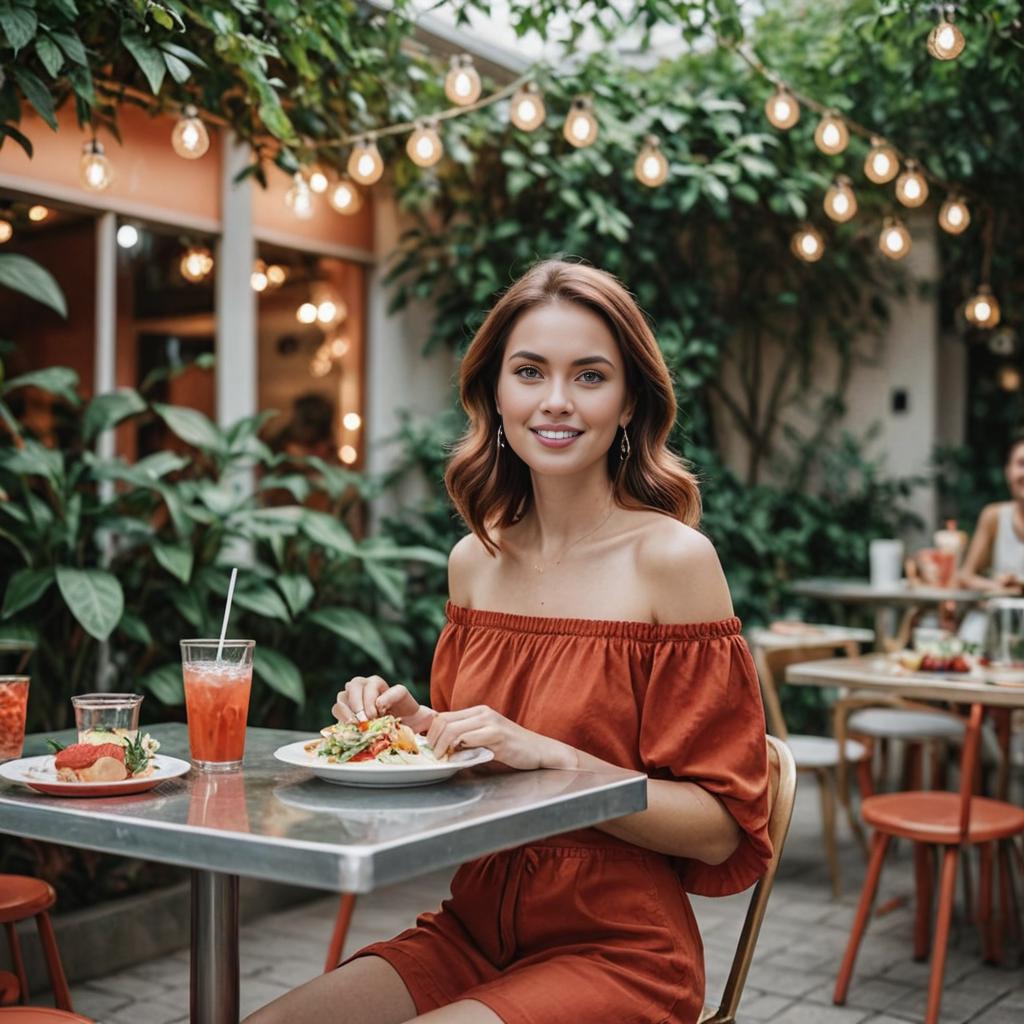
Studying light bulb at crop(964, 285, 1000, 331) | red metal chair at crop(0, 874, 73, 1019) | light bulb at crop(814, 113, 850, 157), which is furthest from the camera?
light bulb at crop(964, 285, 1000, 331)

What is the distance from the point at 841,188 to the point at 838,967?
2979 mm

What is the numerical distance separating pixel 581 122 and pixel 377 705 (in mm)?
3273

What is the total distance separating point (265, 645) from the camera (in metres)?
4.91

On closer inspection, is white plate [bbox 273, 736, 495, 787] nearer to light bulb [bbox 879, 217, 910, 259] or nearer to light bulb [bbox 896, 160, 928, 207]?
light bulb [bbox 896, 160, 928, 207]

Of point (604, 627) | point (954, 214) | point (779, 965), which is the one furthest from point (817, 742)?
point (604, 627)

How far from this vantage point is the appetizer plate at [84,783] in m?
1.63

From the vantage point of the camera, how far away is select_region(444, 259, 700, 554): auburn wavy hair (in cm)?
203

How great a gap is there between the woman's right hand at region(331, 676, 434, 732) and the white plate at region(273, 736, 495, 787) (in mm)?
162

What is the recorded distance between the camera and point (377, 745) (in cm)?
171

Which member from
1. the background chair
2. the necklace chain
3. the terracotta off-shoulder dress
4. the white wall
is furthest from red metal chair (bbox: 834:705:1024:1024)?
the white wall

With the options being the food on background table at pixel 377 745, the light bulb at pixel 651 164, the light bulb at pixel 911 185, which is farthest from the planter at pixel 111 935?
the light bulb at pixel 911 185

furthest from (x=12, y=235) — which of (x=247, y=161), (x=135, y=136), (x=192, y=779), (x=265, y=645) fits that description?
(x=192, y=779)

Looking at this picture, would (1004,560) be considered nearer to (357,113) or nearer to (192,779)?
(357,113)

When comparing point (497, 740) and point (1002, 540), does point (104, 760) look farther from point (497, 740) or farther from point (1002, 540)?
point (1002, 540)
